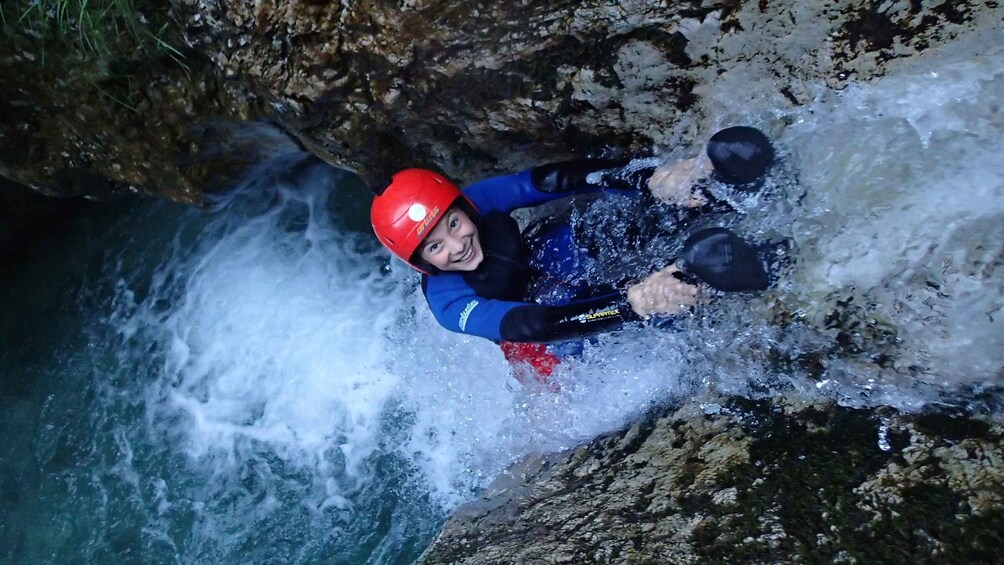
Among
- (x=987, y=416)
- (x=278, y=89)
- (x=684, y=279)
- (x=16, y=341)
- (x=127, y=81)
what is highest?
(x=127, y=81)

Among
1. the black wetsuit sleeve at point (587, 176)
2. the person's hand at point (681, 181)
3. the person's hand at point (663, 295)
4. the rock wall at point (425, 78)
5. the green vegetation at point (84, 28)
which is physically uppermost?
the green vegetation at point (84, 28)

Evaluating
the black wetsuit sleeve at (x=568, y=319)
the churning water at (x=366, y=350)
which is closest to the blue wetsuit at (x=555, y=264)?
the black wetsuit sleeve at (x=568, y=319)

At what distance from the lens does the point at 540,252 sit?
3354 millimetres

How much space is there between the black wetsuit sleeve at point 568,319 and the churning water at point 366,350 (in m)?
0.37

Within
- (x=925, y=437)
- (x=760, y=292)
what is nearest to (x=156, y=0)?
(x=760, y=292)

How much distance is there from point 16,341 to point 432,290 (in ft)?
12.8

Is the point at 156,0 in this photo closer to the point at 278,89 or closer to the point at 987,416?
the point at 278,89

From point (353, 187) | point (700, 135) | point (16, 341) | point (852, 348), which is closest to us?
point (852, 348)

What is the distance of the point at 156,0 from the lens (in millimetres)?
3176

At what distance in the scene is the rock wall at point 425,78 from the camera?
2.56 m

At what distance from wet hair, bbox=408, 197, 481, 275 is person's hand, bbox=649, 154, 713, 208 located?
0.75m

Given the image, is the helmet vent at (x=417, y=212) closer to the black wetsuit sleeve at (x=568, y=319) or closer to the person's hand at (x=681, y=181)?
the black wetsuit sleeve at (x=568, y=319)

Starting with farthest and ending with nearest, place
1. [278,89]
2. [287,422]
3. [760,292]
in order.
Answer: [287,422], [278,89], [760,292]

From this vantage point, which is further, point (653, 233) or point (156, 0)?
point (156, 0)
